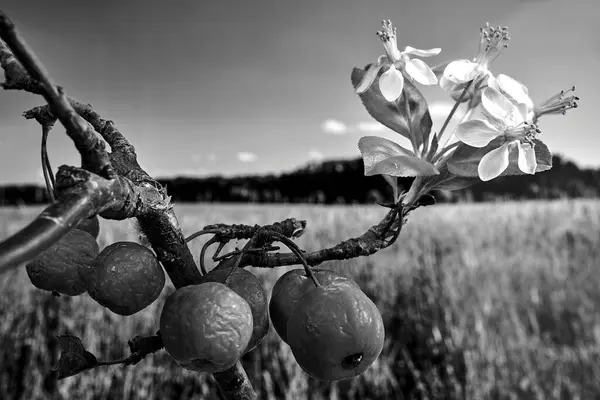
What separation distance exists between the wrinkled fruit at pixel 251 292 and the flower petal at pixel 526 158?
0.83 ft

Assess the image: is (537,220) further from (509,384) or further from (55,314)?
(55,314)

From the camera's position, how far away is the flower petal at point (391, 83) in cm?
49

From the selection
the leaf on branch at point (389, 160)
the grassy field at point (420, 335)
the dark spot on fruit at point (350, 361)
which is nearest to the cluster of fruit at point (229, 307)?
the dark spot on fruit at point (350, 361)

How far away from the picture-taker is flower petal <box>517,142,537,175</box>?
480mm

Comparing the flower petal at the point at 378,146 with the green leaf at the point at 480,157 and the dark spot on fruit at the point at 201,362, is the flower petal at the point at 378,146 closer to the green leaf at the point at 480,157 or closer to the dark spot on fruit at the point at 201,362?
the green leaf at the point at 480,157

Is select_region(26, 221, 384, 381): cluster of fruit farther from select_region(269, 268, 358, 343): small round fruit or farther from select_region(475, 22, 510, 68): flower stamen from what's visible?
select_region(475, 22, 510, 68): flower stamen

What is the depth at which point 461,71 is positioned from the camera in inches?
20.7

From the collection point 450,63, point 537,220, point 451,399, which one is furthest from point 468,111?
point 537,220

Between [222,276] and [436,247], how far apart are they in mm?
3596

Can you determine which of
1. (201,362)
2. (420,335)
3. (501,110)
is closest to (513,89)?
(501,110)

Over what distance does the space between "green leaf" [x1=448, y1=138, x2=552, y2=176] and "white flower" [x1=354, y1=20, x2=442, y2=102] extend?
0.23 feet

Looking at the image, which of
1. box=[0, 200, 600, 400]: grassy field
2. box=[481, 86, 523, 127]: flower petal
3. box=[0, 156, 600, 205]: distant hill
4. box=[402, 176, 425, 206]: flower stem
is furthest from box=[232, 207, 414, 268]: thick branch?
box=[0, 156, 600, 205]: distant hill

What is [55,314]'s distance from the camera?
3.08 metres

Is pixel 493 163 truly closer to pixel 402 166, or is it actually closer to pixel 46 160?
pixel 402 166
